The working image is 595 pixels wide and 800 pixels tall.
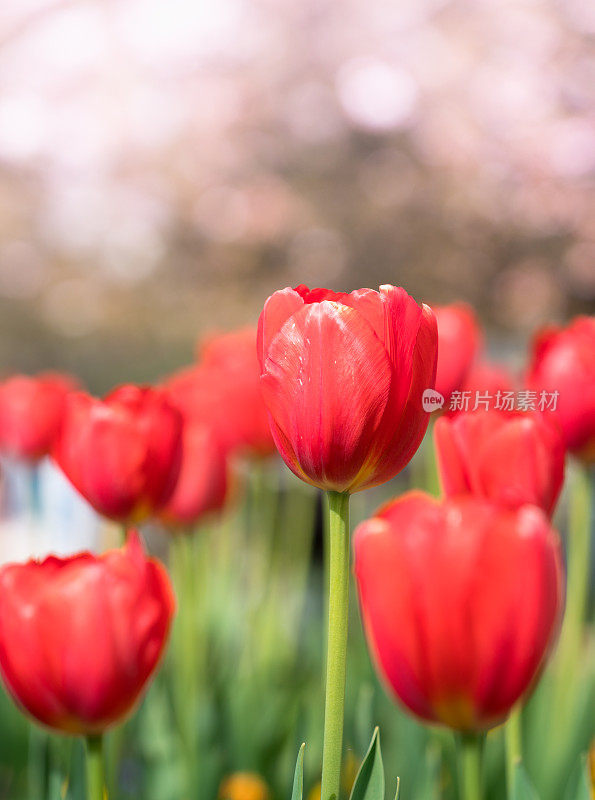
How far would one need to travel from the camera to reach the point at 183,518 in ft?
3.08

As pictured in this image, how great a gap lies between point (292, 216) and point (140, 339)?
108 cm

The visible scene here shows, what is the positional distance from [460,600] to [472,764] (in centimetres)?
8

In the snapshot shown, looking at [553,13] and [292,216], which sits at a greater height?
[553,13]

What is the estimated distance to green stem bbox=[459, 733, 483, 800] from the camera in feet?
1.26

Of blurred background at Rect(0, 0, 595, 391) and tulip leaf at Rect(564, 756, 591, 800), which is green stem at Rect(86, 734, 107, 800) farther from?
blurred background at Rect(0, 0, 595, 391)

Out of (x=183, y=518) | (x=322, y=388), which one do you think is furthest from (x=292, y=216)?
(x=322, y=388)

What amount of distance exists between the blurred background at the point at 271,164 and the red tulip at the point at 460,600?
3.95m

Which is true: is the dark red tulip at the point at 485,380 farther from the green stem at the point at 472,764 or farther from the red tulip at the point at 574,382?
the green stem at the point at 472,764

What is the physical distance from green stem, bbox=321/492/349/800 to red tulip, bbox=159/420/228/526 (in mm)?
484

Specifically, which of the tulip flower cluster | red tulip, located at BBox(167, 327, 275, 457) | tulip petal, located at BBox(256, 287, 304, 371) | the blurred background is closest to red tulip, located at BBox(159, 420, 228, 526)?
red tulip, located at BBox(167, 327, 275, 457)

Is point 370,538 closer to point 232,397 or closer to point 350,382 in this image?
point 350,382

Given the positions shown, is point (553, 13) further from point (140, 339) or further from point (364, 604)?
point (364, 604)

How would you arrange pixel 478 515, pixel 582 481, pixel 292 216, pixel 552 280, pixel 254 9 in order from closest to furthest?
pixel 478 515 < pixel 582 481 < pixel 552 280 < pixel 292 216 < pixel 254 9

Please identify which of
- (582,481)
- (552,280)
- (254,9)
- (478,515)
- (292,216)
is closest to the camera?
(478,515)
